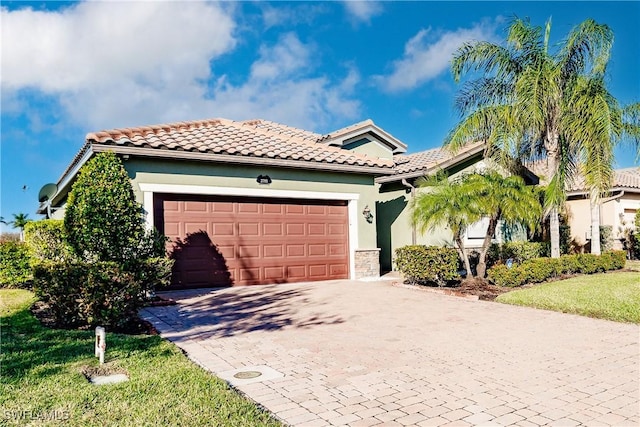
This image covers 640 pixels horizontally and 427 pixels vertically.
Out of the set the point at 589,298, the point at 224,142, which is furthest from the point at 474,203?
the point at 224,142

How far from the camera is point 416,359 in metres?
5.68

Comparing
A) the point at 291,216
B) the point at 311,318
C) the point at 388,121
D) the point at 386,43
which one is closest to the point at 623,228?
the point at 388,121

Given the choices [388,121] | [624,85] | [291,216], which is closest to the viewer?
[291,216]

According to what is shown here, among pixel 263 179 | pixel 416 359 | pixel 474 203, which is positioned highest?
pixel 263 179

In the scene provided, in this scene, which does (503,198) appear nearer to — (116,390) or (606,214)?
(116,390)

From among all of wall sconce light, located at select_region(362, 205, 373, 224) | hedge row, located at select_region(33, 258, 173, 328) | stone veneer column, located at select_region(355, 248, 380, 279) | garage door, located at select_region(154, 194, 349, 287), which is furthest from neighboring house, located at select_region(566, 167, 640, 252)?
hedge row, located at select_region(33, 258, 173, 328)

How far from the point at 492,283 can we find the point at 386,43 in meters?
9.55

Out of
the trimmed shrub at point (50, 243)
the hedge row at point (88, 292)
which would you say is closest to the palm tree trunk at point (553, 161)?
the hedge row at point (88, 292)

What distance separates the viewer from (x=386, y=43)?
1686 cm

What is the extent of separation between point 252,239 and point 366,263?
373 cm

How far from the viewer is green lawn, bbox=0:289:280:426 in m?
3.67

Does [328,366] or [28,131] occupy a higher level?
[28,131]

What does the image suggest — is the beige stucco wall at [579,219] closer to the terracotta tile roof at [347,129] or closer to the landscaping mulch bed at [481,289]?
the terracotta tile roof at [347,129]

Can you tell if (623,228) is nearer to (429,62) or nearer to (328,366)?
(429,62)
